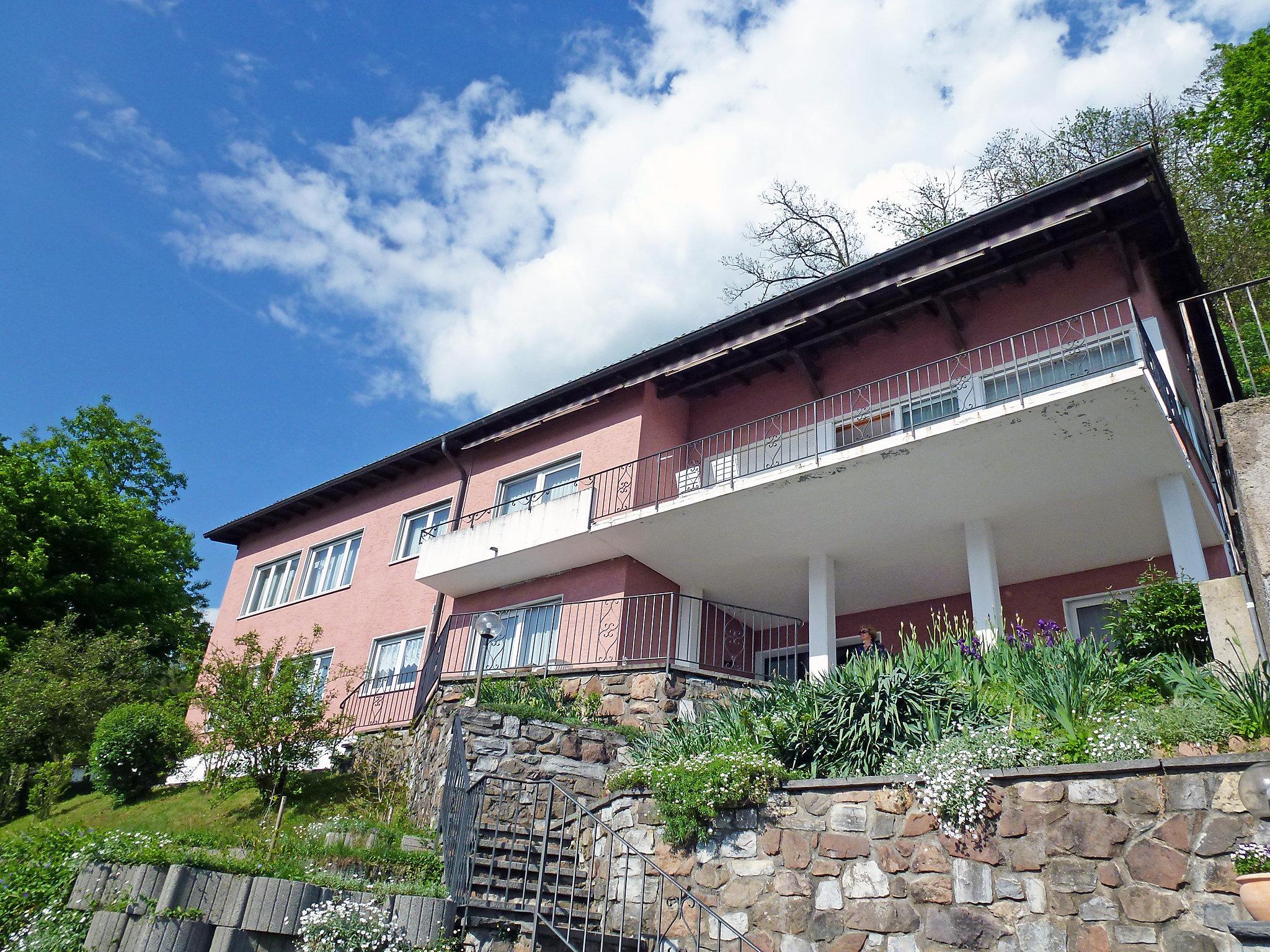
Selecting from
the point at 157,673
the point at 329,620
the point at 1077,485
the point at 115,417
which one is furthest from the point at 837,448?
the point at 115,417

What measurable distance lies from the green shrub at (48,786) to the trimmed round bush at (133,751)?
1.64 ft

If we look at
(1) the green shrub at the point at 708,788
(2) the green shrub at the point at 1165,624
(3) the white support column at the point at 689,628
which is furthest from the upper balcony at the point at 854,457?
(1) the green shrub at the point at 708,788

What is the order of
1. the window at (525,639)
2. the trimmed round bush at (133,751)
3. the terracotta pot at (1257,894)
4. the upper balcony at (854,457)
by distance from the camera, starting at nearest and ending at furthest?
the terracotta pot at (1257,894)
the upper balcony at (854,457)
the window at (525,639)
the trimmed round bush at (133,751)

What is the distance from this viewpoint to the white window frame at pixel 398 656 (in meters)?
Result: 16.6

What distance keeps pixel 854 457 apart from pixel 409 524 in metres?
11.2

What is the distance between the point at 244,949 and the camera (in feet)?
19.4

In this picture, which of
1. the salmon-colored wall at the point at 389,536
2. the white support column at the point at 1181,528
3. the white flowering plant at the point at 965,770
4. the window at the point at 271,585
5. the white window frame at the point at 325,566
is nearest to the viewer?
the white flowering plant at the point at 965,770

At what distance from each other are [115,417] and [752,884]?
29.6 meters

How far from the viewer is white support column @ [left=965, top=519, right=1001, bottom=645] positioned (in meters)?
10.8

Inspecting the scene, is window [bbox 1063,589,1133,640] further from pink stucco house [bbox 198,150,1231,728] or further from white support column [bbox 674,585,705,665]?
white support column [bbox 674,585,705,665]

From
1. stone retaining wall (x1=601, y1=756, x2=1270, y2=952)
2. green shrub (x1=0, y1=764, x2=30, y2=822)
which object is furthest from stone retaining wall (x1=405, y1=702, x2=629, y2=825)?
green shrub (x1=0, y1=764, x2=30, y2=822)

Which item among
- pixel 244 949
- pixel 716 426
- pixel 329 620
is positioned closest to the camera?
pixel 244 949

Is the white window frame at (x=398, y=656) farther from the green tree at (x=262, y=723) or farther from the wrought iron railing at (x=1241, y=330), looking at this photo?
the wrought iron railing at (x=1241, y=330)

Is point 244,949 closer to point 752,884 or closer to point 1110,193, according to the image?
point 752,884
